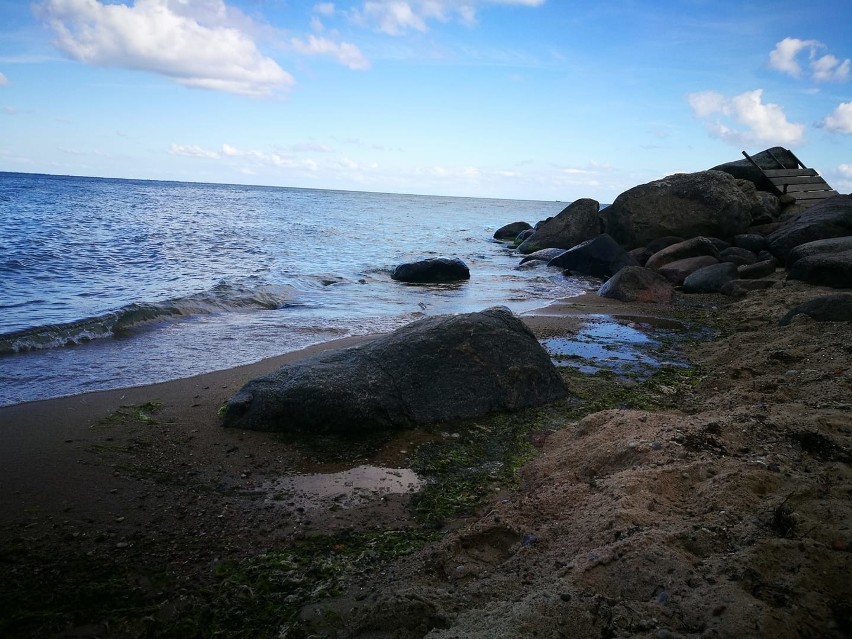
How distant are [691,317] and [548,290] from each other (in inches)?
189

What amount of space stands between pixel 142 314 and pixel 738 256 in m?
13.5

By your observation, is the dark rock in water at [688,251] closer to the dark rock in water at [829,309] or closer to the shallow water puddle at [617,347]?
the shallow water puddle at [617,347]

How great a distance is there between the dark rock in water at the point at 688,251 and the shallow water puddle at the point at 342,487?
1228 cm

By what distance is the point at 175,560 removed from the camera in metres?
2.81

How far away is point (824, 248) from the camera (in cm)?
1121

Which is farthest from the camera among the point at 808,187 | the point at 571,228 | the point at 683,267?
the point at 571,228

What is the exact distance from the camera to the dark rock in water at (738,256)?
45.9ft

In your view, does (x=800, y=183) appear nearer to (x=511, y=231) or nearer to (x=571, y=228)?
(x=571, y=228)

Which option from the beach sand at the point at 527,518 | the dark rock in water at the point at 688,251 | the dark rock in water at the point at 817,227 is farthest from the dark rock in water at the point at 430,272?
the beach sand at the point at 527,518

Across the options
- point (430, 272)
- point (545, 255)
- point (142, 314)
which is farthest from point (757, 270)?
point (142, 314)

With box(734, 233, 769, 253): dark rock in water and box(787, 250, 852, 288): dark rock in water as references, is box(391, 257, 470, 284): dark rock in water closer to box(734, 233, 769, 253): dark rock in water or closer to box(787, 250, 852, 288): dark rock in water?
box(734, 233, 769, 253): dark rock in water

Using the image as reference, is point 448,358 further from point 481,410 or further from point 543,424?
point 543,424

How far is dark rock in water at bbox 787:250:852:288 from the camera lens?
10055 millimetres

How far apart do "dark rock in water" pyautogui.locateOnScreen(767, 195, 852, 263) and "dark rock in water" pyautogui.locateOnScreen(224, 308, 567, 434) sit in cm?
1092
